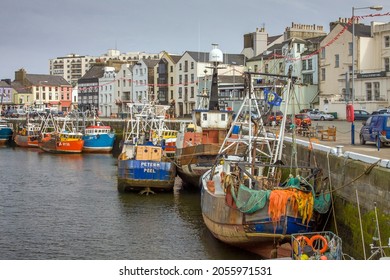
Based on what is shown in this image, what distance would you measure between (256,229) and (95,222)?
5628mm

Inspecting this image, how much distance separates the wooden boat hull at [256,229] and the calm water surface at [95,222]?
0.37 meters

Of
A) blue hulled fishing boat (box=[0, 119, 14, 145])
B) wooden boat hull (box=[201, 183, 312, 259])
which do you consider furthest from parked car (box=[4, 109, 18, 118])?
wooden boat hull (box=[201, 183, 312, 259])

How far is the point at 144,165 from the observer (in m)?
21.5

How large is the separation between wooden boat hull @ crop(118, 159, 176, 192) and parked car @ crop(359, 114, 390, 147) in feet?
22.6

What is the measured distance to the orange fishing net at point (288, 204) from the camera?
12.1 m

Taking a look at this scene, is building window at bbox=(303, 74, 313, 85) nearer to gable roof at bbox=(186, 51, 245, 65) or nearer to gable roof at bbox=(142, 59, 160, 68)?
gable roof at bbox=(186, 51, 245, 65)

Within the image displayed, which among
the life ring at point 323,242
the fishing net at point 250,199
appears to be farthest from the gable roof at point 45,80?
the life ring at point 323,242

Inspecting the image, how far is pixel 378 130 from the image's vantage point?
1677 centimetres

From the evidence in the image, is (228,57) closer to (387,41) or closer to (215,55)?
(387,41)

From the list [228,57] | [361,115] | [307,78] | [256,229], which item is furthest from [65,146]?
[256,229]

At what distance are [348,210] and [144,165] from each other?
1055 cm
